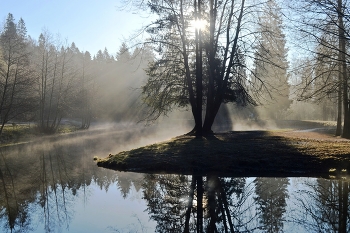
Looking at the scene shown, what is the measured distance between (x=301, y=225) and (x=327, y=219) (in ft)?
2.08

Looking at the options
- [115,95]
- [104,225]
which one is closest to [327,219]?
[104,225]

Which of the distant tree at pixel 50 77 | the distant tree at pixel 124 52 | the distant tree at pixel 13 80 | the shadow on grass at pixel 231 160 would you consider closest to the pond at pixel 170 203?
the shadow on grass at pixel 231 160

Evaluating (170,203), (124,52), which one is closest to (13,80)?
(124,52)

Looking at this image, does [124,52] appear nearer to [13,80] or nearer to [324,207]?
[13,80]

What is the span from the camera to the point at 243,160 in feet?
39.9

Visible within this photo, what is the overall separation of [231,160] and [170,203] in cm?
471

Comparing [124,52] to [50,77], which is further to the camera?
[50,77]

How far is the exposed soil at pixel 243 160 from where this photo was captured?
37.4 feet

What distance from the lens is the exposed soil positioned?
11.4 meters

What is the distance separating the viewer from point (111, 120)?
6506 centimetres

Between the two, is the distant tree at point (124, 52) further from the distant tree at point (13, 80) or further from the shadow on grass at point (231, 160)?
the distant tree at point (13, 80)

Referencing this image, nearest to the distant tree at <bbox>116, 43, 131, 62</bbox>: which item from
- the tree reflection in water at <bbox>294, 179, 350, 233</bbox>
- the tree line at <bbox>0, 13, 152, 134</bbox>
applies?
the tree line at <bbox>0, 13, 152, 134</bbox>

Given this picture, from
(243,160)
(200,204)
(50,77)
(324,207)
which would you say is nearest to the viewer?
(324,207)

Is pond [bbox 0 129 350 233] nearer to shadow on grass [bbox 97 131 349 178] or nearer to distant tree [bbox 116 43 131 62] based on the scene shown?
shadow on grass [bbox 97 131 349 178]
